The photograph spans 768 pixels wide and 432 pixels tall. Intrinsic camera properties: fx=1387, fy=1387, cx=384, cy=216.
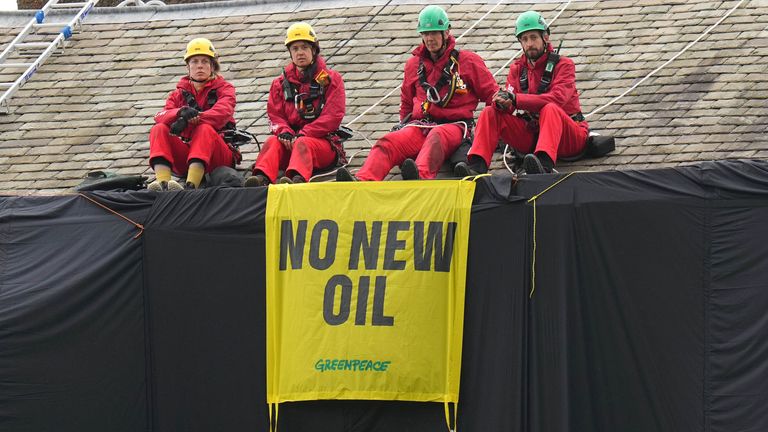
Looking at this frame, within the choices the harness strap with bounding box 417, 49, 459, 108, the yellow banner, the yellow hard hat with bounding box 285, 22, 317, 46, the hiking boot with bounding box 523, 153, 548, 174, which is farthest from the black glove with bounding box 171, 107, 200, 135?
the hiking boot with bounding box 523, 153, 548, 174

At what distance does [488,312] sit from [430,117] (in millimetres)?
1867

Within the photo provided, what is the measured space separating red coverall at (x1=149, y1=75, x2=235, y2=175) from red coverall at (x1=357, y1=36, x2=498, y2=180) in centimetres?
124

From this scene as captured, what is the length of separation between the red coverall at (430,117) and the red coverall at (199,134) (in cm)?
124

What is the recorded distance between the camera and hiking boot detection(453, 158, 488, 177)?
908cm

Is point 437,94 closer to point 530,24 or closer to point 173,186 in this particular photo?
point 530,24

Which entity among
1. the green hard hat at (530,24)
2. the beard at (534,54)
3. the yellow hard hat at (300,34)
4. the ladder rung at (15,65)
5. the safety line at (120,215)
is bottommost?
the safety line at (120,215)

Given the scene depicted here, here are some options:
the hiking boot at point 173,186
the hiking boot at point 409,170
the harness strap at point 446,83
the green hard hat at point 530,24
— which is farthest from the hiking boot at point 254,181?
the green hard hat at point 530,24

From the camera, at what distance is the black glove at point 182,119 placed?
989 cm

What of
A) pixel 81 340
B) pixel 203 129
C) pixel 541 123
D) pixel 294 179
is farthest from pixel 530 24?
pixel 81 340

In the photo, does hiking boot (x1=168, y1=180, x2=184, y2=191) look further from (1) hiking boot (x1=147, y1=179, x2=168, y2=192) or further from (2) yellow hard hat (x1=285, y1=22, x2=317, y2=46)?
(2) yellow hard hat (x1=285, y1=22, x2=317, y2=46)

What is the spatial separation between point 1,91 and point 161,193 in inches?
141

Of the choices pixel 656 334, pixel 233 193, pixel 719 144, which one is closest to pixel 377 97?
pixel 233 193

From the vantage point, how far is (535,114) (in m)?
9.51

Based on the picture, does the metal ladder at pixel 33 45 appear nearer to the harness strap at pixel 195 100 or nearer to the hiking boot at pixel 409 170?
the harness strap at pixel 195 100
